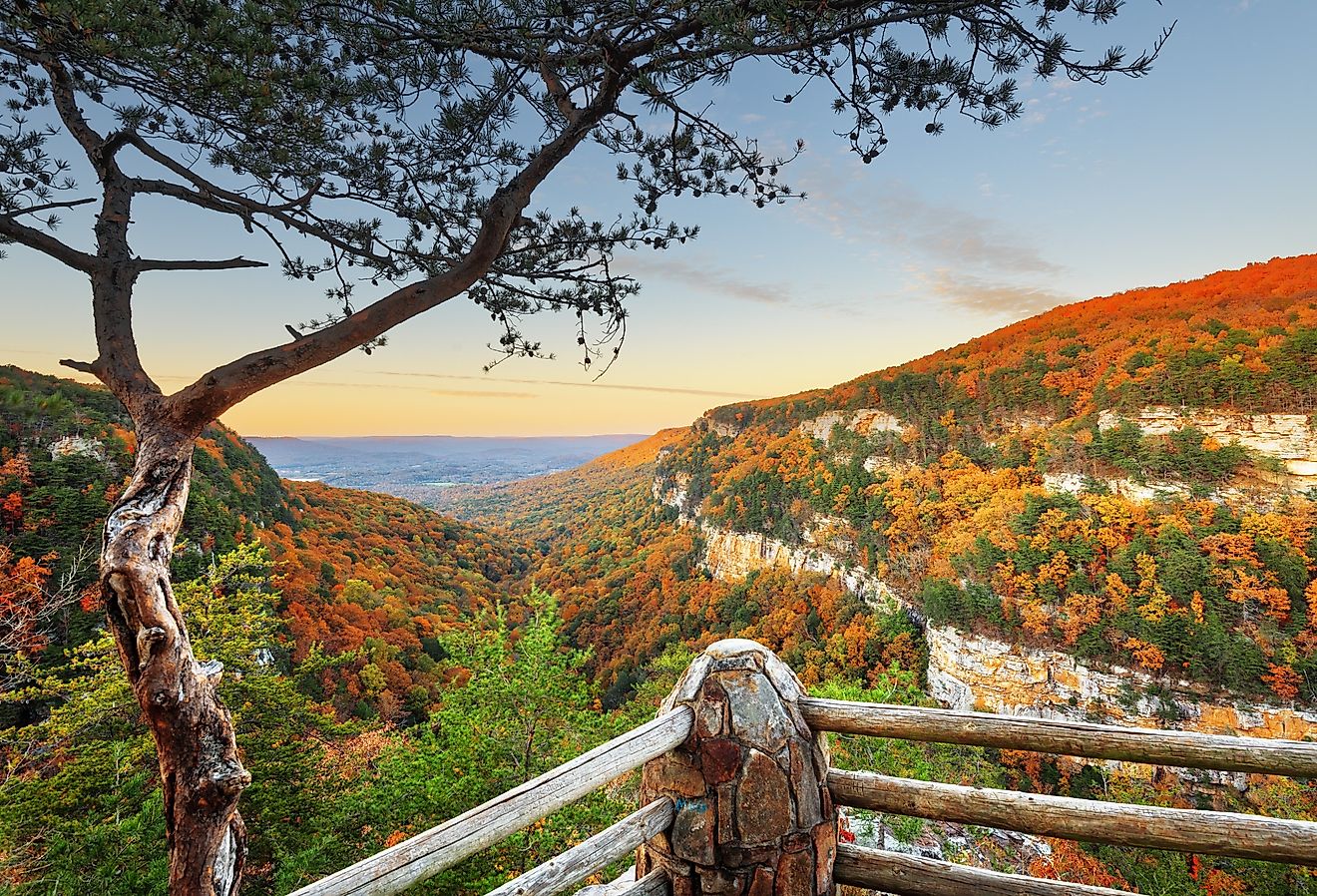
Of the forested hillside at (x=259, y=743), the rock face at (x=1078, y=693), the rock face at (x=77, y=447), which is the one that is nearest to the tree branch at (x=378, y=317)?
the forested hillside at (x=259, y=743)

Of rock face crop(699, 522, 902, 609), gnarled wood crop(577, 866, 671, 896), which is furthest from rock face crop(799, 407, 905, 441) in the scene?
gnarled wood crop(577, 866, 671, 896)

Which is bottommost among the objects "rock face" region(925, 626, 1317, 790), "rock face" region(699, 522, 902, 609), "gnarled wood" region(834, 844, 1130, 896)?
"rock face" region(925, 626, 1317, 790)

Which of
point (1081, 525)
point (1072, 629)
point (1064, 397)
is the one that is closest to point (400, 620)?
point (1072, 629)

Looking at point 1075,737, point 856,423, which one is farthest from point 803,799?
point 856,423

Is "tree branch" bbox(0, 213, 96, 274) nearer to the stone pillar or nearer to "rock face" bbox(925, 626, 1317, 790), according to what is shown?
the stone pillar

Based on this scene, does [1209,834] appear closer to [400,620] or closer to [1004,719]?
[1004,719]

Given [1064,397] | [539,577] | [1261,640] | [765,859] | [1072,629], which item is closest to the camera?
[765,859]

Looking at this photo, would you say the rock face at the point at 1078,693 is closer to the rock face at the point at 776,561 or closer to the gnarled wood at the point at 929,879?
the rock face at the point at 776,561
